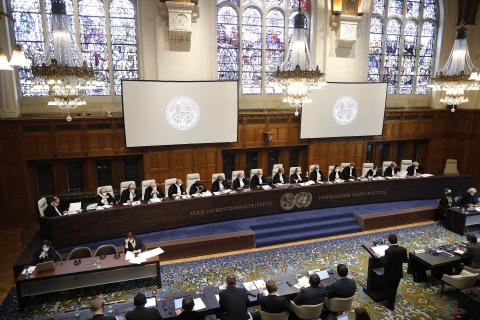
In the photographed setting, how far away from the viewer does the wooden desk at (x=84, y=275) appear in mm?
6168

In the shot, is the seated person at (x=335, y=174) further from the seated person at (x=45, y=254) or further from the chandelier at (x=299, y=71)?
the seated person at (x=45, y=254)

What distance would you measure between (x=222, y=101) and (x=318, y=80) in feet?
15.0

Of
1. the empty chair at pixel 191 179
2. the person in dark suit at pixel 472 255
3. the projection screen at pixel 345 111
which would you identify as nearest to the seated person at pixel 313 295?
Result: the person in dark suit at pixel 472 255

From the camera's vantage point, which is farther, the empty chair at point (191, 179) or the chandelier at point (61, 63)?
the empty chair at point (191, 179)

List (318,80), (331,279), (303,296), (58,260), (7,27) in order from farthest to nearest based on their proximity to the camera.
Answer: (7,27) < (318,80) < (58,260) < (331,279) < (303,296)

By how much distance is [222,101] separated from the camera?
11.6 meters

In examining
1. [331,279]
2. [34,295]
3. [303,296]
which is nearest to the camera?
[303,296]

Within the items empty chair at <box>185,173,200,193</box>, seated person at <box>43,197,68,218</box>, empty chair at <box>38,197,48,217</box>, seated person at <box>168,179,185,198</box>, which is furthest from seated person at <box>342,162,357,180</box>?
empty chair at <box>38,197,48,217</box>

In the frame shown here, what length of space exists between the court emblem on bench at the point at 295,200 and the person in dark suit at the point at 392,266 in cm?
398

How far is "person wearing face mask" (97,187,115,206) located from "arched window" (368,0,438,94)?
10.6 meters

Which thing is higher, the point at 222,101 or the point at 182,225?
the point at 222,101

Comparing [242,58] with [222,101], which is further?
[242,58]

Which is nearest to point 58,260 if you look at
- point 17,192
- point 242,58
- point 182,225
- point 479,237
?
point 182,225

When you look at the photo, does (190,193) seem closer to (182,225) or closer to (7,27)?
(182,225)
